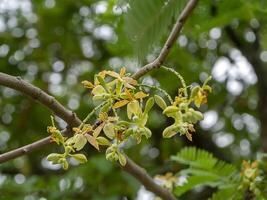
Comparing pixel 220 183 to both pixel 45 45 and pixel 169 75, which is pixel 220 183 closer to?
pixel 169 75

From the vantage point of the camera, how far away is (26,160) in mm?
2889

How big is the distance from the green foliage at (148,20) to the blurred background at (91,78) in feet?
2.00

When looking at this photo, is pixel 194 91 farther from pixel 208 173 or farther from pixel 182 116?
pixel 208 173

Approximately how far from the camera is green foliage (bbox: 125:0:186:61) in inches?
51.9

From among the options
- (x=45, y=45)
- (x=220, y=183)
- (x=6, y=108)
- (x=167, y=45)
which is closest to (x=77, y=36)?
(x=45, y=45)

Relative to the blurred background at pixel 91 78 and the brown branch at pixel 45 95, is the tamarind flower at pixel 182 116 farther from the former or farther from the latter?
the blurred background at pixel 91 78

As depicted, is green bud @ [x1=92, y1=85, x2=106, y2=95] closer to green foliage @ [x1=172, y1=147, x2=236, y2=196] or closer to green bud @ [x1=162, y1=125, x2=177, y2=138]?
green bud @ [x1=162, y1=125, x2=177, y2=138]

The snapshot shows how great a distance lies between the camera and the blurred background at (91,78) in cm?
217

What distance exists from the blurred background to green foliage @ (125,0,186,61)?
24.0 inches

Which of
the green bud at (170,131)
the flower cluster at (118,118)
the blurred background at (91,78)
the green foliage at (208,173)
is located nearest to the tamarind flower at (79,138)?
the flower cluster at (118,118)

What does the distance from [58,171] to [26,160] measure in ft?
0.59

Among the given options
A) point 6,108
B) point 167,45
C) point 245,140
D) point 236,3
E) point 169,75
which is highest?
point 167,45

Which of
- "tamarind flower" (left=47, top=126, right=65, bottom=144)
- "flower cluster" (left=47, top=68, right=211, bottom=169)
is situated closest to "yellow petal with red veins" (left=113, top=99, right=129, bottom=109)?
"flower cluster" (left=47, top=68, right=211, bottom=169)

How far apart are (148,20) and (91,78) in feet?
4.98
